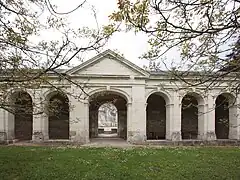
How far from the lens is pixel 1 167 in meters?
10.8

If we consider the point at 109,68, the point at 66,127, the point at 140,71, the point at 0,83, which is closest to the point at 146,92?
the point at 140,71

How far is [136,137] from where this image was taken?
850 inches

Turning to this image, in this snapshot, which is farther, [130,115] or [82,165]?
[130,115]

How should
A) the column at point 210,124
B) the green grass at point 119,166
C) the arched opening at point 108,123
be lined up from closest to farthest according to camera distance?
1. the green grass at point 119,166
2. the column at point 210,124
3. the arched opening at point 108,123

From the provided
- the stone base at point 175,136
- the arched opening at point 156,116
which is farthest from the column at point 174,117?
the arched opening at point 156,116

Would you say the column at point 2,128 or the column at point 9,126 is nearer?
the column at point 2,128

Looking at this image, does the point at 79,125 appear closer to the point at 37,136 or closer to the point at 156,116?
the point at 37,136

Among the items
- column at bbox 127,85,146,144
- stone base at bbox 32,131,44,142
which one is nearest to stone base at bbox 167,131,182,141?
column at bbox 127,85,146,144

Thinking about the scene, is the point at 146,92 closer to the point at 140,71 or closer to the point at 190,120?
the point at 140,71

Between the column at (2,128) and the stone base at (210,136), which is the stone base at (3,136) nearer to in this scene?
the column at (2,128)

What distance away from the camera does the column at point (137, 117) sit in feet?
70.8

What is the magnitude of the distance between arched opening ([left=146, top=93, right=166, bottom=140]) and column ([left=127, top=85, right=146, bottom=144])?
4338 mm

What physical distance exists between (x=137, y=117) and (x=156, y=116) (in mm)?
4831

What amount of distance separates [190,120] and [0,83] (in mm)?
20953
